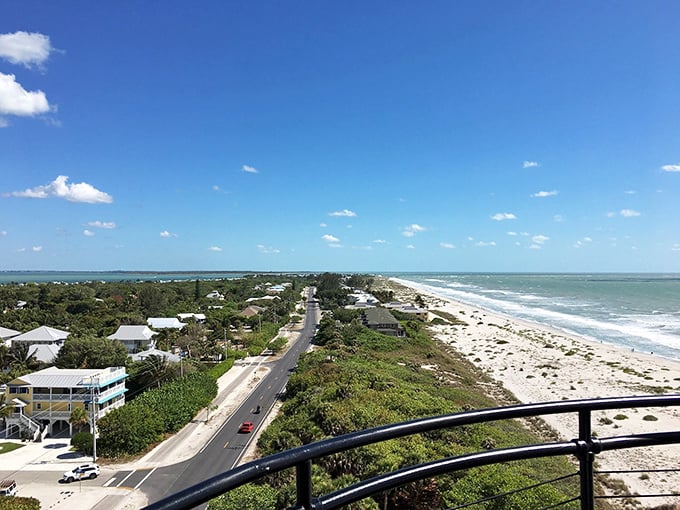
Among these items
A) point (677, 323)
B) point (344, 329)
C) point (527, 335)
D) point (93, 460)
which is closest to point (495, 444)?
point (93, 460)

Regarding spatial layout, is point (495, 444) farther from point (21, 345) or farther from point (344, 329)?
point (21, 345)

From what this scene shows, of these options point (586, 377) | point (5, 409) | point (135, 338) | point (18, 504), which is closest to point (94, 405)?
point (5, 409)

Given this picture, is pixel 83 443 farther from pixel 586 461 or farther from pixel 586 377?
pixel 586 377

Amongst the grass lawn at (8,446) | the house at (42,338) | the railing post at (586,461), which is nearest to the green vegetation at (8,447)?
the grass lawn at (8,446)

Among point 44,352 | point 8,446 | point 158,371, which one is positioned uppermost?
point 44,352

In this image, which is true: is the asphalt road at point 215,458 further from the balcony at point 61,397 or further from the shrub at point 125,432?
the balcony at point 61,397

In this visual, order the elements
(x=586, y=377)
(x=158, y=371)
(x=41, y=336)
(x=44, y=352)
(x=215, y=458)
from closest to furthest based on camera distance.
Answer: (x=215, y=458), (x=158, y=371), (x=586, y=377), (x=44, y=352), (x=41, y=336)

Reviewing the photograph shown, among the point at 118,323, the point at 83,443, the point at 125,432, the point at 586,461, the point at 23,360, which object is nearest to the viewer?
the point at 586,461

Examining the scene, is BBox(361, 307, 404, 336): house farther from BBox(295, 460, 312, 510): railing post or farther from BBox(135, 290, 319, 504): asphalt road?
BBox(295, 460, 312, 510): railing post
